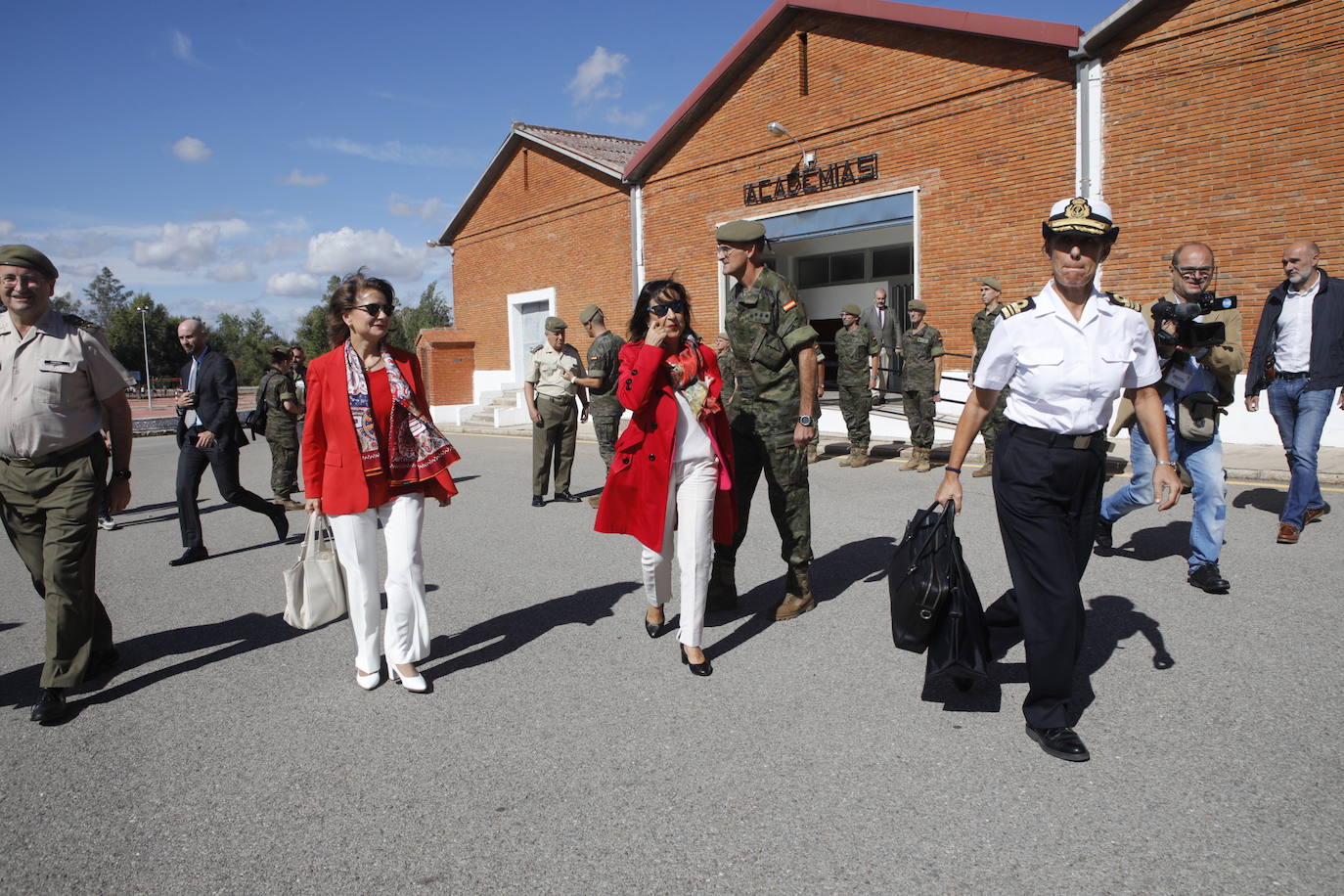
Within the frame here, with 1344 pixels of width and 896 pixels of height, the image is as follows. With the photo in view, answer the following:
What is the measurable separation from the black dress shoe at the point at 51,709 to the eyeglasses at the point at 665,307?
320 centimetres

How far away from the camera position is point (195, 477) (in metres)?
7.24

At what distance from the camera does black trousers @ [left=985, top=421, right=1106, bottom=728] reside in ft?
10.7

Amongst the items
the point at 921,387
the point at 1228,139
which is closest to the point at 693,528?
the point at 921,387

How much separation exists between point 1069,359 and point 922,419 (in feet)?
25.8

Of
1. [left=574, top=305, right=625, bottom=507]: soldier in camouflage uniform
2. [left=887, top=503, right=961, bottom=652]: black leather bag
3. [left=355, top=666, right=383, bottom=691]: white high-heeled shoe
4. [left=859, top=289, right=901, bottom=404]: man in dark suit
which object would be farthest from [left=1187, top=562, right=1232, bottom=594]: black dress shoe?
[left=859, top=289, right=901, bottom=404]: man in dark suit

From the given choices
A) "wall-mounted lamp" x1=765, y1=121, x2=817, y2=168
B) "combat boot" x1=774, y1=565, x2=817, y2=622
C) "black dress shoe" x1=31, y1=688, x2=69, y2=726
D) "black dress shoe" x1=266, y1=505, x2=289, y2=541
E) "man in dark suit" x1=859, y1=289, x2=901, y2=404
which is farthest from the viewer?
"wall-mounted lamp" x1=765, y1=121, x2=817, y2=168

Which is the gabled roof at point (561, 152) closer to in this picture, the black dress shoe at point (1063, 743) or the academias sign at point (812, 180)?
the academias sign at point (812, 180)

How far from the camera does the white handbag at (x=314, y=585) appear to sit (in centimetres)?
407

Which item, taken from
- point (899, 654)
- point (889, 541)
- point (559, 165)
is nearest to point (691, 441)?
point (899, 654)

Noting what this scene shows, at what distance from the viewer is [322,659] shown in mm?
4617

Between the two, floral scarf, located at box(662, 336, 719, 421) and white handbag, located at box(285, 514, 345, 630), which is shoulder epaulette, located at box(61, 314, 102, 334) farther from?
floral scarf, located at box(662, 336, 719, 421)

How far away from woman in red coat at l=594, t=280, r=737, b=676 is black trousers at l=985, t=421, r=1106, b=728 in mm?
1437

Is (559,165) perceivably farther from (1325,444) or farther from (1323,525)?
(1323,525)

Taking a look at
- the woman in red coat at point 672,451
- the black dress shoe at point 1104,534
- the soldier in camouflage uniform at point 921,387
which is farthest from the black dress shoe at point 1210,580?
the soldier in camouflage uniform at point 921,387
